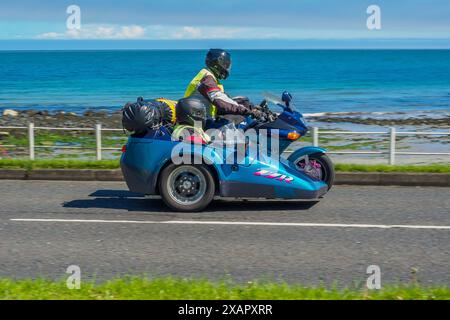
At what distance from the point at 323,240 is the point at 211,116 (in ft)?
9.83

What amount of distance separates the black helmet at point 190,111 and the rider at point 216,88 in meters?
0.24

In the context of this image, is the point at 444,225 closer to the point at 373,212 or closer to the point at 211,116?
the point at 373,212

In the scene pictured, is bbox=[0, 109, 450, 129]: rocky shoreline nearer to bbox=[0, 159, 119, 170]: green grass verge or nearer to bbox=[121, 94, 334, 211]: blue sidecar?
bbox=[0, 159, 119, 170]: green grass verge

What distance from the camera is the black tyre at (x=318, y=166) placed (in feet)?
37.0

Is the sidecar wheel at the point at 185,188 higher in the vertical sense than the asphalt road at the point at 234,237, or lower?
higher

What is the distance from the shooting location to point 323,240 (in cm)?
880

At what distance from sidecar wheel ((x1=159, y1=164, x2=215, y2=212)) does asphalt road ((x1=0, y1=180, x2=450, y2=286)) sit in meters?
0.17

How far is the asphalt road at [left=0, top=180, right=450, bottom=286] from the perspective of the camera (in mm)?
7547

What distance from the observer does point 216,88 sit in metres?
10.7

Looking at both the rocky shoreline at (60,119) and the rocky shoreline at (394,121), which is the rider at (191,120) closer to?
the rocky shoreline at (60,119)

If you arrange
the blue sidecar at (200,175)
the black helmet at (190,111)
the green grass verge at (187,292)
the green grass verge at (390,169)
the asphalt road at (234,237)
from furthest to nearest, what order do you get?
the green grass verge at (390,169) < the black helmet at (190,111) < the blue sidecar at (200,175) < the asphalt road at (234,237) < the green grass verge at (187,292)

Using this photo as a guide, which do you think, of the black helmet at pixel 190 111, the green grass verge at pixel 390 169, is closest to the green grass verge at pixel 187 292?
the black helmet at pixel 190 111

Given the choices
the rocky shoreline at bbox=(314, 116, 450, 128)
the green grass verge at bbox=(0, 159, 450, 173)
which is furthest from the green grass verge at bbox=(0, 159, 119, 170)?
the rocky shoreline at bbox=(314, 116, 450, 128)
